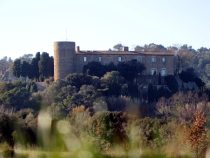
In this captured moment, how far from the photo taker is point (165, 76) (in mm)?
30688

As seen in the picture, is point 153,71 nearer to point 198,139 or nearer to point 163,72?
point 163,72

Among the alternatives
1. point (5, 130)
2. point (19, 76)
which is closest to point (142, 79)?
point (19, 76)

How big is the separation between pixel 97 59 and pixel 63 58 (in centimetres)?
245

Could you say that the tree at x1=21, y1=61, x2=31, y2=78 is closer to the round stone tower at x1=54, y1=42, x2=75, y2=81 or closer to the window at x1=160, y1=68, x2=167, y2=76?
the round stone tower at x1=54, y1=42, x2=75, y2=81

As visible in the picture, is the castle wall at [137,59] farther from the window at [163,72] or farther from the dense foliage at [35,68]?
the dense foliage at [35,68]

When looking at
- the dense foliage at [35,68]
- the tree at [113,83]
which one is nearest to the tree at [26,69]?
the dense foliage at [35,68]

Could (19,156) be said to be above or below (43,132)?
below

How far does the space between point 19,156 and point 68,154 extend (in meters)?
1.55

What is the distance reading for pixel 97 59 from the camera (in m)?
31.4

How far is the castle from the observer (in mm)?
30203

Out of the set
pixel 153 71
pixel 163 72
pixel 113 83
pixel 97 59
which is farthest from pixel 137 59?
pixel 113 83

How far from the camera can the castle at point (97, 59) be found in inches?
1189

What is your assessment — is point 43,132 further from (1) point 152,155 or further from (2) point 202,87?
(2) point 202,87

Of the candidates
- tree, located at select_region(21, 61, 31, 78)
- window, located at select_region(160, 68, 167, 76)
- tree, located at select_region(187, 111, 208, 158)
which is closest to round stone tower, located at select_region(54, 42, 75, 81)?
tree, located at select_region(21, 61, 31, 78)
